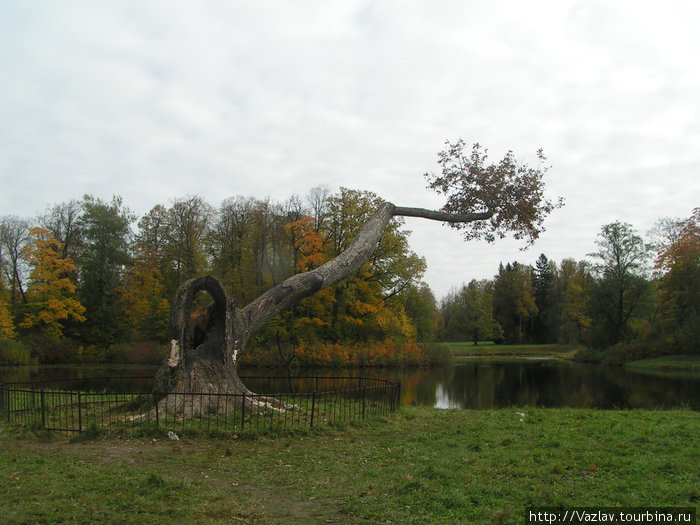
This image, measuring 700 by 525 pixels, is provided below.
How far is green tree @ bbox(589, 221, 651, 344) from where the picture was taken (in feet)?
135

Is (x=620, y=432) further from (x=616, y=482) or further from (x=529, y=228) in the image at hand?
(x=529, y=228)

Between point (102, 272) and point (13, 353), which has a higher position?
point (102, 272)

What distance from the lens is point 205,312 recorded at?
39.6 ft

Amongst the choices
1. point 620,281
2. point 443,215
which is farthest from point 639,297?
point 443,215

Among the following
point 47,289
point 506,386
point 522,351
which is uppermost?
point 47,289

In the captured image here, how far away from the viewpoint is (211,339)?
11773mm

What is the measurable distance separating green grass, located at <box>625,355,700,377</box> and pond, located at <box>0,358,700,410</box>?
411 cm

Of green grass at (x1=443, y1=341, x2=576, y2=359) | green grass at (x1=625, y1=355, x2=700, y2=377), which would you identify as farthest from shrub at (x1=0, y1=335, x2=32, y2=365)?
green grass at (x1=443, y1=341, x2=576, y2=359)

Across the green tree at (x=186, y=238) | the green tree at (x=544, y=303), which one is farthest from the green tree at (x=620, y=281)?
the green tree at (x=186, y=238)

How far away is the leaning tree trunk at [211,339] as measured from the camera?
1077 centimetres

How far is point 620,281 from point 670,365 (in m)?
8.66

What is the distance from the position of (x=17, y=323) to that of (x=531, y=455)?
122 feet

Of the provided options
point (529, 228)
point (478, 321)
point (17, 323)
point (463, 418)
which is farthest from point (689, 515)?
point (478, 321)

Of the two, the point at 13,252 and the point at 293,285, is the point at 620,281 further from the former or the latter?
the point at 13,252
